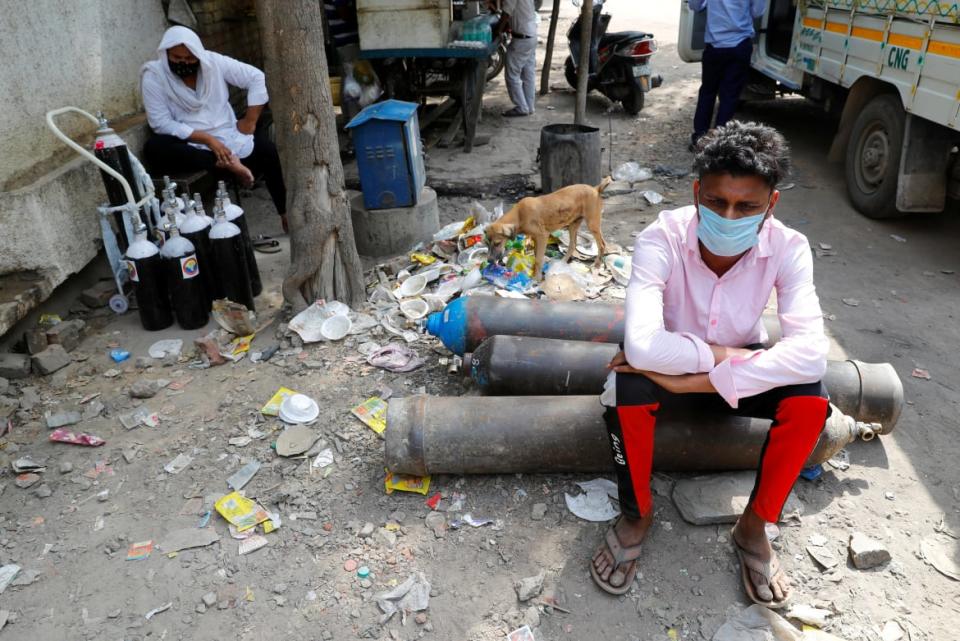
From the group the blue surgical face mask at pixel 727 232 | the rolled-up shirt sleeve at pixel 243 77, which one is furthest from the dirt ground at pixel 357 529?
the rolled-up shirt sleeve at pixel 243 77

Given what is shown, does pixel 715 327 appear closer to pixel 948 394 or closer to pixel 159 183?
pixel 948 394

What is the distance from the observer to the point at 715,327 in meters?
2.26

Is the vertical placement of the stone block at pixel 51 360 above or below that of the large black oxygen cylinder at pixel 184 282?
below

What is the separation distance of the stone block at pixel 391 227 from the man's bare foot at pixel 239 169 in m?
0.87

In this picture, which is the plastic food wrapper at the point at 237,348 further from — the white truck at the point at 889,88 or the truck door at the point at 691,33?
the truck door at the point at 691,33

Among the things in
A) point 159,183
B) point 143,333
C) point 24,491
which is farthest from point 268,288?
point 24,491

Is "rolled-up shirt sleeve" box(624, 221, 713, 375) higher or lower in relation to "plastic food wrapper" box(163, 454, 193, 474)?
higher

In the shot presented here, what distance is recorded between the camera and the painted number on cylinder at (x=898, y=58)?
14.9 feet

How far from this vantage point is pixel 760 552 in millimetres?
2273

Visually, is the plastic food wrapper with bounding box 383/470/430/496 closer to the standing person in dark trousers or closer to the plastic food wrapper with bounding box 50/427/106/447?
the plastic food wrapper with bounding box 50/427/106/447

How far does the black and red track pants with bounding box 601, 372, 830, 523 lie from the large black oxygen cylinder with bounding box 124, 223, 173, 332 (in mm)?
2996

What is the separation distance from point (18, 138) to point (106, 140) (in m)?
0.58

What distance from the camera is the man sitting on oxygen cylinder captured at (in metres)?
2.00

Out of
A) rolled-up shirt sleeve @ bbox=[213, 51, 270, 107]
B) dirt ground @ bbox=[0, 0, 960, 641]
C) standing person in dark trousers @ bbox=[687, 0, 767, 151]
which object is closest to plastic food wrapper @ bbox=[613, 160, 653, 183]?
standing person in dark trousers @ bbox=[687, 0, 767, 151]
